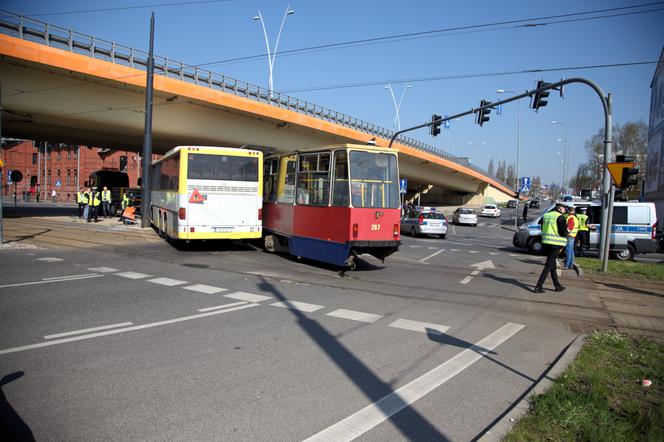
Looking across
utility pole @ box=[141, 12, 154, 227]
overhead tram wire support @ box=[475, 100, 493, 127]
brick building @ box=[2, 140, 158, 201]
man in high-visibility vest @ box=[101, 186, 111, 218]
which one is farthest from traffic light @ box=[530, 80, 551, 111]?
brick building @ box=[2, 140, 158, 201]

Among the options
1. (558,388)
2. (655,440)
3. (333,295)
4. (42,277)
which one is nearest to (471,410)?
(558,388)

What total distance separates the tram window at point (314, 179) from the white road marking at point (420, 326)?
524cm

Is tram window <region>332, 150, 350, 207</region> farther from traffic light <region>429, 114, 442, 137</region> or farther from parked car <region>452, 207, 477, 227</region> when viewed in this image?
parked car <region>452, 207, 477, 227</region>

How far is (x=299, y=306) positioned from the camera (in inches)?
332

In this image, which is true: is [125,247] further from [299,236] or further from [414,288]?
[414,288]

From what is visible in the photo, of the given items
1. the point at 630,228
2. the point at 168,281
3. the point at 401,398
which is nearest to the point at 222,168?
the point at 168,281

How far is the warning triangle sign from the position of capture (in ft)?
48.9

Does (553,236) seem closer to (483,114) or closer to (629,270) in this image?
(629,270)

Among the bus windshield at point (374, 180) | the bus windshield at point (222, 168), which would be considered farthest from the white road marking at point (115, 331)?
the bus windshield at point (222, 168)

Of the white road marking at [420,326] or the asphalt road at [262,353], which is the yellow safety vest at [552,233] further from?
the white road marking at [420,326]

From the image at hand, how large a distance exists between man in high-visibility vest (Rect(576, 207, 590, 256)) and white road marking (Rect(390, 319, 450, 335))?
11754 mm

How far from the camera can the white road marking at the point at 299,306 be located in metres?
8.22

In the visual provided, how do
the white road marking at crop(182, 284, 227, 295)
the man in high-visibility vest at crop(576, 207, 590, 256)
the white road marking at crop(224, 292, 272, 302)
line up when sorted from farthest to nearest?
the man in high-visibility vest at crop(576, 207, 590, 256) → the white road marking at crop(182, 284, 227, 295) → the white road marking at crop(224, 292, 272, 302)

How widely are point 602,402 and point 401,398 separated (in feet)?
5.84
